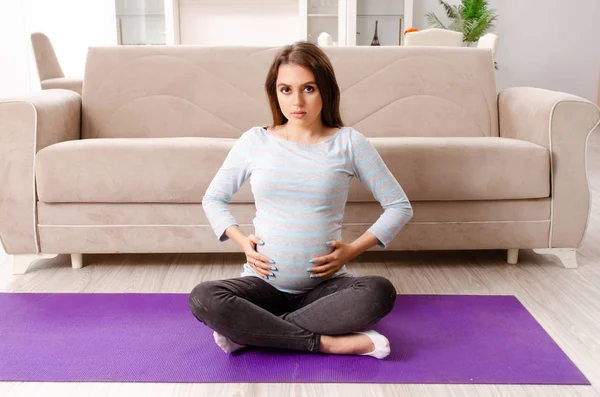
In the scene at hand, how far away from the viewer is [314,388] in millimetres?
1440

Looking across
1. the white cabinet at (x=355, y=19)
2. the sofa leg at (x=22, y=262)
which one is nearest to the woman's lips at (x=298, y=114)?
the sofa leg at (x=22, y=262)

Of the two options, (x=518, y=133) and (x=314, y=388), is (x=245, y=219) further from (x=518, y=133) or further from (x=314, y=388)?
(x=518, y=133)

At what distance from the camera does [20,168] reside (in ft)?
7.30

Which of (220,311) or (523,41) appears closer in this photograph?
(220,311)

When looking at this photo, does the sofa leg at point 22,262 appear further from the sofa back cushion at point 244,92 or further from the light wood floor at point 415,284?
the sofa back cushion at point 244,92

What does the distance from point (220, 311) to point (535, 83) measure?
5.68m

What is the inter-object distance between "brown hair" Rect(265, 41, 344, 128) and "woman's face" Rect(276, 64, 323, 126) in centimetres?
1

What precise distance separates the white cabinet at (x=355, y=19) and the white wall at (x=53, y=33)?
6.09 feet

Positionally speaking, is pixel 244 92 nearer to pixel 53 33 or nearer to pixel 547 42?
pixel 53 33

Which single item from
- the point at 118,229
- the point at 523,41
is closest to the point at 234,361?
the point at 118,229

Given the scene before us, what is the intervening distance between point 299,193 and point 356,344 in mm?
385

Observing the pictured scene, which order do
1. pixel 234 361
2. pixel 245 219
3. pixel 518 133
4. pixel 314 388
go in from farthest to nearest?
pixel 518 133 < pixel 245 219 < pixel 234 361 < pixel 314 388

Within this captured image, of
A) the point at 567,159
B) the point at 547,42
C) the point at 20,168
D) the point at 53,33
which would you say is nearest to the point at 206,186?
the point at 20,168

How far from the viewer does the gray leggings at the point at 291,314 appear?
152cm
